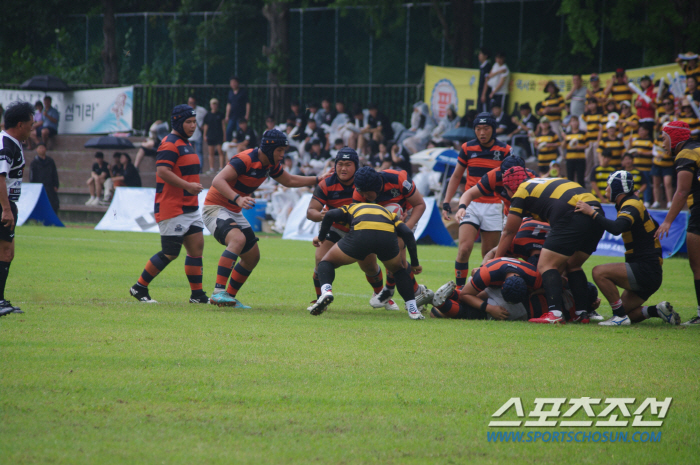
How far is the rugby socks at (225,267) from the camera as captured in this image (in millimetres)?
8273

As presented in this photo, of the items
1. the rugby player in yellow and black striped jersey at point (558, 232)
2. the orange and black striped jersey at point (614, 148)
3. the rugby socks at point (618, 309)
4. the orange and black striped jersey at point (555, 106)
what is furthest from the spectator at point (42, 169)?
the rugby socks at point (618, 309)

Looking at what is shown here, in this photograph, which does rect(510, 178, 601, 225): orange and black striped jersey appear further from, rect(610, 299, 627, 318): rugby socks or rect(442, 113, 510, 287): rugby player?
rect(442, 113, 510, 287): rugby player

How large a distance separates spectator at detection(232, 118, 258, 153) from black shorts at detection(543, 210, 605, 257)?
1655 cm

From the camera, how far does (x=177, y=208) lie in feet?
27.5

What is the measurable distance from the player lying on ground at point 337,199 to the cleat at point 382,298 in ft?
0.19

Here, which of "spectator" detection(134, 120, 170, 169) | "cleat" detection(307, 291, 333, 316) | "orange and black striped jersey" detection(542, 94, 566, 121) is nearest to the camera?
"cleat" detection(307, 291, 333, 316)

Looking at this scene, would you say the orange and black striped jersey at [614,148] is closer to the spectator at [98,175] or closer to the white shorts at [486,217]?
the white shorts at [486,217]

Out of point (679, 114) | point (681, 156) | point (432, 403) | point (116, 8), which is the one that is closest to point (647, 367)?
point (432, 403)

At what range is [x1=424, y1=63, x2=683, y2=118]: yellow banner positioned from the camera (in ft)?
68.9

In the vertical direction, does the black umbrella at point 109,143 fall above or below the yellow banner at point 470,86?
below

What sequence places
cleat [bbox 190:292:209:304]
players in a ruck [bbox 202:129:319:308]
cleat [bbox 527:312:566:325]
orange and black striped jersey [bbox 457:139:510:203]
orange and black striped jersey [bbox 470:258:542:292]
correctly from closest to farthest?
1. cleat [bbox 527:312:566:325]
2. orange and black striped jersey [bbox 470:258:542:292]
3. players in a ruck [bbox 202:129:319:308]
4. cleat [bbox 190:292:209:304]
5. orange and black striped jersey [bbox 457:139:510:203]

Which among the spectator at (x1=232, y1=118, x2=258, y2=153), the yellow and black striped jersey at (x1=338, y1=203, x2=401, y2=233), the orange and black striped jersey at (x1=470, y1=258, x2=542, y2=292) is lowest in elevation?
the orange and black striped jersey at (x1=470, y1=258, x2=542, y2=292)

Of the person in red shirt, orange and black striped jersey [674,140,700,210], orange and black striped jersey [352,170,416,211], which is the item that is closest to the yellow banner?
orange and black striped jersey [674,140,700,210]

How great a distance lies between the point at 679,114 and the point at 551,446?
591 inches
